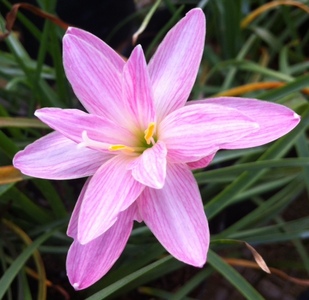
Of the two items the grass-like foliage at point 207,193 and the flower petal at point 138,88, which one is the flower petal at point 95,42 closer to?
the flower petal at point 138,88

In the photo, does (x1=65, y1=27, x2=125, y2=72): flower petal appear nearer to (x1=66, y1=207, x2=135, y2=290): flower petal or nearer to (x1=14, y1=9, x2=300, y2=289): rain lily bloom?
(x1=14, y1=9, x2=300, y2=289): rain lily bloom

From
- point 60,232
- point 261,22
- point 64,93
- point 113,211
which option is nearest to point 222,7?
point 261,22

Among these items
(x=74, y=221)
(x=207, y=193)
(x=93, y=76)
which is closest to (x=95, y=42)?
(x=93, y=76)

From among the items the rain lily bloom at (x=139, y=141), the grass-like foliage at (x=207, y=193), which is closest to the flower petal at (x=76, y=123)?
the rain lily bloom at (x=139, y=141)

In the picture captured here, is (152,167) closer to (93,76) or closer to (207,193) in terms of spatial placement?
(93,76)

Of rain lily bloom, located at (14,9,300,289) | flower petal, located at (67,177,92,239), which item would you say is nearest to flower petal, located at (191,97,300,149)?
rain lily bloom, located at (14,9,300,289)

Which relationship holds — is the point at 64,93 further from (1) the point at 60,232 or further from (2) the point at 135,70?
(2) the point at 135,70
